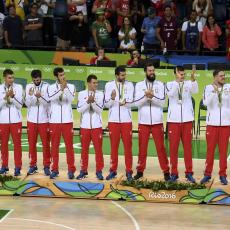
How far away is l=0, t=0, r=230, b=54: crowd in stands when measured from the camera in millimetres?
23781

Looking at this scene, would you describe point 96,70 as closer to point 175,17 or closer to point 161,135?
point 175,17

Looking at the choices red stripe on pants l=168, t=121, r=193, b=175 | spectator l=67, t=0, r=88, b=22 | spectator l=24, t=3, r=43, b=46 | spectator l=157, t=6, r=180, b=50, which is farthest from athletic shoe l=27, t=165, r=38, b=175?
spectator l=67, t=0, r=88, b=22

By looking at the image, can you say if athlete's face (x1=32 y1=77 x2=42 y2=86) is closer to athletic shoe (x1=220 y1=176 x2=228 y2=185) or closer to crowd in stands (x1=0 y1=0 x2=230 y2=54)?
athletic shoe (x1=220 y1=176 x2=228 y2=185)

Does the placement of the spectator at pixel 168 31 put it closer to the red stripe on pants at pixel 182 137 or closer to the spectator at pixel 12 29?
the spectator at pixel 12 29

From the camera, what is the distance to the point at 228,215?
14.8 meters

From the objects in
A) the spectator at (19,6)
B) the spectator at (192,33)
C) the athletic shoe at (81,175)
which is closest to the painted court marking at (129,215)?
the athletic shoe at (81,175)

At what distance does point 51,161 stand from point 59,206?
5.37ft

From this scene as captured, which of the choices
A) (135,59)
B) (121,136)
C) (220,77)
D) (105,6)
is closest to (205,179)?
(121,136)

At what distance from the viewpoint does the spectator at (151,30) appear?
24062 mm

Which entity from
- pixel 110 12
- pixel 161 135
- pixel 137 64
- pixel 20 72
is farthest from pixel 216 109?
pixel 110 12

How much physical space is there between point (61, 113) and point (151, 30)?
843 cm

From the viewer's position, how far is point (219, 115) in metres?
15.7

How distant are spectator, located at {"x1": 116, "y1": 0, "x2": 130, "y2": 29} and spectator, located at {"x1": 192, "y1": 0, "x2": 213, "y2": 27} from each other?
6.44ft

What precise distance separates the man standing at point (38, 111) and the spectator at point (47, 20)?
8.77 metres
